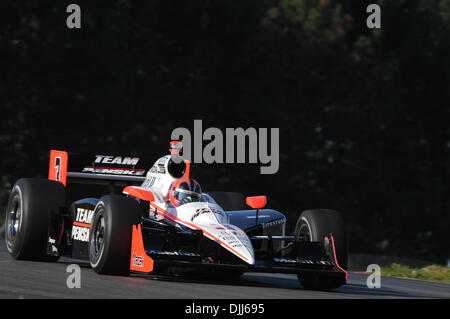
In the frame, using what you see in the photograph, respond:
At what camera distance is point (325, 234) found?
35.8 ft

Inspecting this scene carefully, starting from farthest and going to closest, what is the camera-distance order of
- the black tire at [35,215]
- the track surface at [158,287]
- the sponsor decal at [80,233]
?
the black tire at [35,215] → the sponsor decal at [80,233] → the track surface at [158,287]

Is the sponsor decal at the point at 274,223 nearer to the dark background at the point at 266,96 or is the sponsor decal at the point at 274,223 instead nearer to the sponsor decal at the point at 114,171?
the sponsor decal at the point at 114,171

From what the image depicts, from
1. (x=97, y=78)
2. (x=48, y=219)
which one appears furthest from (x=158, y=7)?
(x=48, y=219)

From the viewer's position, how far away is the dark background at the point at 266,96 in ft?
123

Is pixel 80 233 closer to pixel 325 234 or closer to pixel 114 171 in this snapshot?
pixel 114 171

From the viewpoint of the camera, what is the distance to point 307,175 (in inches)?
1511

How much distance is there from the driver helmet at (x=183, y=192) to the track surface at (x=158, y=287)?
0.94 meters

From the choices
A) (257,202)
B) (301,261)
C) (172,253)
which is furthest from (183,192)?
Result: (301,261)

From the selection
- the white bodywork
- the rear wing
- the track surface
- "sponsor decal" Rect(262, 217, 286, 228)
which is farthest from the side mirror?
the rear wing

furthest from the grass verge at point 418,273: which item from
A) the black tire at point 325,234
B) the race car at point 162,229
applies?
the black tire at point 325,234

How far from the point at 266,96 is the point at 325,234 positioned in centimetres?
2802

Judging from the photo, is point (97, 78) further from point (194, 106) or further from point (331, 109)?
point (331, 109)
